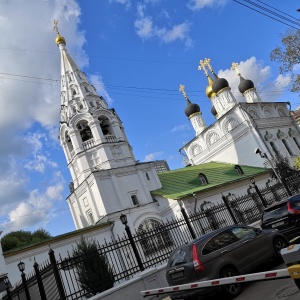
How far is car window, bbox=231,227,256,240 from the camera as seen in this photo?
803 centimetres

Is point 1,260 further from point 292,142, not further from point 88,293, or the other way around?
point 292,142

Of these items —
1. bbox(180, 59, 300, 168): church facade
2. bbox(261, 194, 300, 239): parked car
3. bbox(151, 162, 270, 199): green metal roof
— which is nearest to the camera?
bbox(261, 194, 300, 239): parked car

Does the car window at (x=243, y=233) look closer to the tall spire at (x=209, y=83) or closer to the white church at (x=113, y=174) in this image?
the white church at (x=113, y=174)

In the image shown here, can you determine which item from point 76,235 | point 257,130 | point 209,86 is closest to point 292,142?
point 257,130

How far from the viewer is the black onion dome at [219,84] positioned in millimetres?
43594

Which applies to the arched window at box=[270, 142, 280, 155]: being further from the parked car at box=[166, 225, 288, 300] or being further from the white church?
the parked car at box=[166, 225, 288, 300]

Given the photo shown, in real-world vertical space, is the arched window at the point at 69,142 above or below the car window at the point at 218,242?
above

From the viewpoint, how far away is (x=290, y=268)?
3910 mm

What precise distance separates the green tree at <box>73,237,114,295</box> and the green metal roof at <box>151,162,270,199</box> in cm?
1522

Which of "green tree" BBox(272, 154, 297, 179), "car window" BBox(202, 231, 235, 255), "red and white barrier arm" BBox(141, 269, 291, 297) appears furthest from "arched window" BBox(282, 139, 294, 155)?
"red and white barrier arm" BBox(141, 269, 291, 297)

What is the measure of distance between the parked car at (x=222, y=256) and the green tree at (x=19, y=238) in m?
36.6

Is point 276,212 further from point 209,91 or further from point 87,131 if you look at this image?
point 209,91

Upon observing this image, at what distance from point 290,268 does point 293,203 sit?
6.89 metres

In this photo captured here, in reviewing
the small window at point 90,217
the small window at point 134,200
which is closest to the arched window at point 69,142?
the small window at point 90,217
